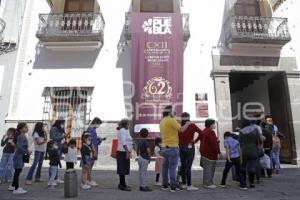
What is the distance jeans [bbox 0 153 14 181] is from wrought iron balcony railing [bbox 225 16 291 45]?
8.54 m

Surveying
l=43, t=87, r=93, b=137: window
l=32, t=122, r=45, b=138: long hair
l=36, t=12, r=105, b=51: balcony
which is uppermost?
l=36, t=12, r=105, b=51: balcony

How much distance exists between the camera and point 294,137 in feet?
41.7

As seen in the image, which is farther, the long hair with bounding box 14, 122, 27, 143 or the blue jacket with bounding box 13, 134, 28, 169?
the long hair with bounding box 14, 122, 27, 143

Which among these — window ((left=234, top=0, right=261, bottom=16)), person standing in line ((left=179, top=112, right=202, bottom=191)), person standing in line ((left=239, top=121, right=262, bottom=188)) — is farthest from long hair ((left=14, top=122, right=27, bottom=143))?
window ((left=234, top=0, right=261, bottom=16))

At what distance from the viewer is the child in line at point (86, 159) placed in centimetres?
729

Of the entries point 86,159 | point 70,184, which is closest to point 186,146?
point 86,159

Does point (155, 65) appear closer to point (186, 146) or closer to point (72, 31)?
point (72, 31)

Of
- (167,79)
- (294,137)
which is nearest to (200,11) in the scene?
(167,79)

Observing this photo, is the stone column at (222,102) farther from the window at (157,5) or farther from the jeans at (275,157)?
the window at (157,5)

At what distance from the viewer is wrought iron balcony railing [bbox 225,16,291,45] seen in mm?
12555

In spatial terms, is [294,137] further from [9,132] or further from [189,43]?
[9,132]

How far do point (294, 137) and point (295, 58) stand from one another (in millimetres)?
3079

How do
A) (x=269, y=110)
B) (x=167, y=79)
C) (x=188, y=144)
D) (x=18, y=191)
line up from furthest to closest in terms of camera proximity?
(x=269, y=110)
(x=167, y=79)
(x=188, y=144)
(x=18, y=191)

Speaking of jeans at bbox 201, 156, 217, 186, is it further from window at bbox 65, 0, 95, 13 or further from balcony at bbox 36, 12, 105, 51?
window at bbox 65, 0, 95, 13
